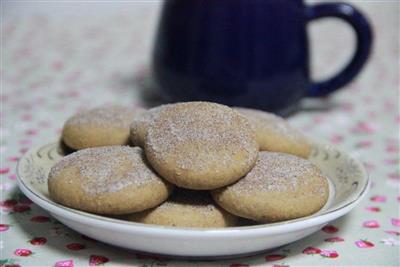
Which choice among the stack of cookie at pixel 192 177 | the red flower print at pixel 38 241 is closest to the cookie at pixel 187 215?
the stack of cookie at pixel 192 177

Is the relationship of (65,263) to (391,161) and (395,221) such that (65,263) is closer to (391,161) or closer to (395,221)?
(395,221)

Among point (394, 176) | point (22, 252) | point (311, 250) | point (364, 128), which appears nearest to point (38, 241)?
point (22, 252)

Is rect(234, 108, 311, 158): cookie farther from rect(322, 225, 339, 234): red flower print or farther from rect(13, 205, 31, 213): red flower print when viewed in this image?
rect(13, 205, 31, 213): red flower print

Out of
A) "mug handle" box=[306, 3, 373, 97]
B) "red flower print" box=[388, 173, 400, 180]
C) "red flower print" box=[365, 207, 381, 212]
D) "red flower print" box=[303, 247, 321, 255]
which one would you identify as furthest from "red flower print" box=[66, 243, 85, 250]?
"mug handle" box=[306, 3, 373, 97]

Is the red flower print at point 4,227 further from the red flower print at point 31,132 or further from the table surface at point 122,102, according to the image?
the red flower print at point 31,132

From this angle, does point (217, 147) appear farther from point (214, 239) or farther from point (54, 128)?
point (54, 128)

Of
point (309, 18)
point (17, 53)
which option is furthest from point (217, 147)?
point (17, 53)
